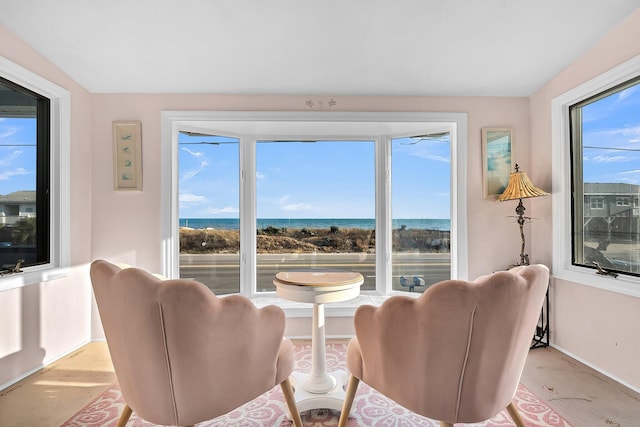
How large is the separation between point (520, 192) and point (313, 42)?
76.4 inches

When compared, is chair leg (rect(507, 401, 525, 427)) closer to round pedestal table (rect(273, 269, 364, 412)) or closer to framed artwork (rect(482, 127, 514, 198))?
round pedestal table (rect(273, 269, 364, 412))

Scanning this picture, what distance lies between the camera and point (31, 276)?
7.61 ft

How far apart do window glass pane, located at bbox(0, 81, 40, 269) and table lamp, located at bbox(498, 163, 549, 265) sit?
3620mm

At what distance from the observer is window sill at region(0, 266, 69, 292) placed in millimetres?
2165

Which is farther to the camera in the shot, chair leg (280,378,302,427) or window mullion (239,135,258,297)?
window mullion (239,135,258,297)

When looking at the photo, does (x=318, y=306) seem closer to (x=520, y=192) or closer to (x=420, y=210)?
(x=420, y=210)

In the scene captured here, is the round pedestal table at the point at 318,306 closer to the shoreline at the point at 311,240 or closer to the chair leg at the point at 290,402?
the chair leg at the point at 290,402

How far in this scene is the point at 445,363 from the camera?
1.28 m

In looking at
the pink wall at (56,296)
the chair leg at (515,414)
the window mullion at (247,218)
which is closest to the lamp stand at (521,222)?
the chair leg at (515,414)

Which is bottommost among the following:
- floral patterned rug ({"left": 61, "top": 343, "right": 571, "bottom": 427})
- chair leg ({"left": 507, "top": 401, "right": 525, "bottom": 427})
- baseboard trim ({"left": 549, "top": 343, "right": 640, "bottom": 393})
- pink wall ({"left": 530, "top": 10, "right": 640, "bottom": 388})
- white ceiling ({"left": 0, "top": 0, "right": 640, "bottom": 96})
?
floral patterned rug ({"left": 61, "top": 343, "right": 571, "bottom": 427})

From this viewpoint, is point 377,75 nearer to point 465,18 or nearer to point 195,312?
point 465,18

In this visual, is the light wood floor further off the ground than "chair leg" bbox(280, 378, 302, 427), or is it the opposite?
"chair leg" bbox(280, 378, 302, 427)

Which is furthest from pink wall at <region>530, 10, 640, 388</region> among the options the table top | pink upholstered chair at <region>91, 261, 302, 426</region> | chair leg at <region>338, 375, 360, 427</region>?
pink upholstered chair at <region>91, 261, 302, 426</region>

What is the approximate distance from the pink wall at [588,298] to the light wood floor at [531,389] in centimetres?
13
